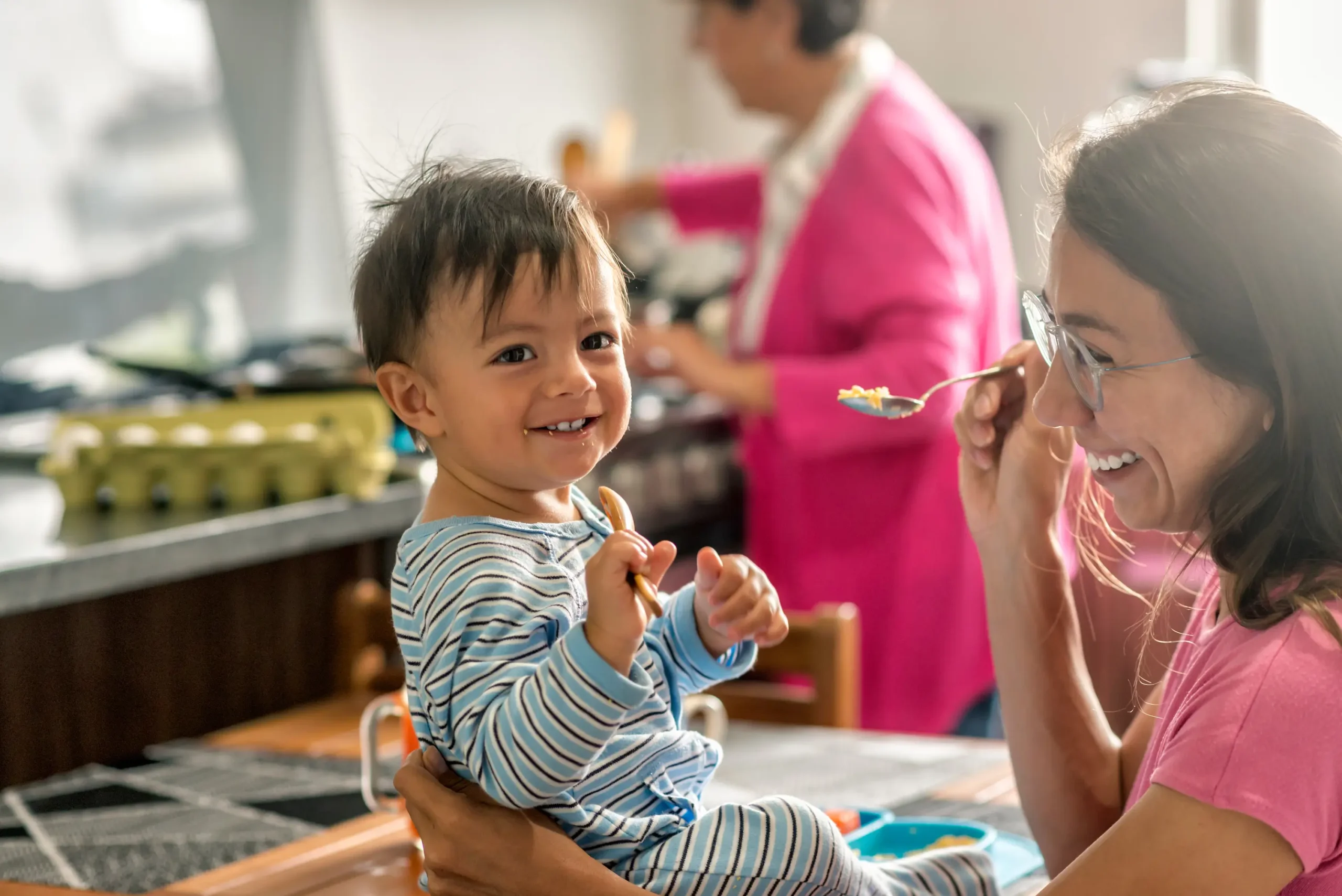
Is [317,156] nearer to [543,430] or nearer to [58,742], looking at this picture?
[58,742]

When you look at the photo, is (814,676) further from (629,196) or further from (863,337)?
(629,196)

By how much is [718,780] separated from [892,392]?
0.85 meters

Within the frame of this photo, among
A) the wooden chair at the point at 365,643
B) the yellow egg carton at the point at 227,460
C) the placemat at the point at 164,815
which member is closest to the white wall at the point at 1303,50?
the yellow egg carton at the point at 227,460

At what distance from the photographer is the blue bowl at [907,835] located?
1.14 metres

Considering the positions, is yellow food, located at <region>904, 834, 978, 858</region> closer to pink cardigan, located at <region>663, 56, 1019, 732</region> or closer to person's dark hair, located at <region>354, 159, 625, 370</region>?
person's dark hair, located at <region>354, 159, 625, 370</region>

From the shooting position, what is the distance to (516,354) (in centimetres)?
96

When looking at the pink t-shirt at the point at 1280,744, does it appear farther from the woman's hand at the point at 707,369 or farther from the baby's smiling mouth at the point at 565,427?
the woman's hand at the point at 707,369

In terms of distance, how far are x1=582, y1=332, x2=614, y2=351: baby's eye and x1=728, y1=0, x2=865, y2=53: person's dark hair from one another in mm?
1475

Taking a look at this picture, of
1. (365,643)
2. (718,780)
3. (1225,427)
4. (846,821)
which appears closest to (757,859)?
(846,821)

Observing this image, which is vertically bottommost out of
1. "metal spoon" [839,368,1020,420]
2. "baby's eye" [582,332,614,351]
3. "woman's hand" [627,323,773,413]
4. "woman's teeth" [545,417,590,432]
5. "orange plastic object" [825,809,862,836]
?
"orange plastic object" [825,809,862,836]

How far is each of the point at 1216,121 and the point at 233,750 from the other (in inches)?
50.0

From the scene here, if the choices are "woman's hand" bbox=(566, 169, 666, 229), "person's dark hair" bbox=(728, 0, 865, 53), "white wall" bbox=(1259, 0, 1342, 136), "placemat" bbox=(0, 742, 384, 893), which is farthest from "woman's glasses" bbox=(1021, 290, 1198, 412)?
"white wall" bbox=(1259, 0, 1342, 136)

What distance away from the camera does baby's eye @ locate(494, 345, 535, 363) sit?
954 millimetres

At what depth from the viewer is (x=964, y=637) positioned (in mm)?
2416
